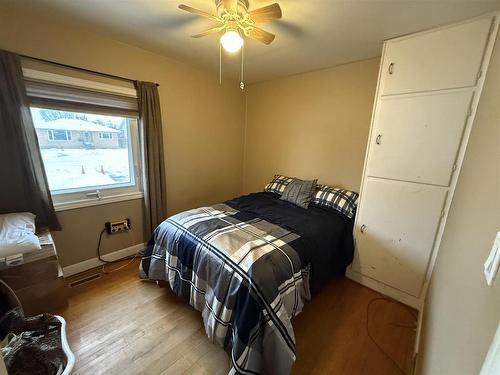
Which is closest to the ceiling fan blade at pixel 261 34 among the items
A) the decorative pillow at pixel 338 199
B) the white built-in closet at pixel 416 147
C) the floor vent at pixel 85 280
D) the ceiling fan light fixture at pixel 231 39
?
the ceiling fan light fixture at pixel 231 39

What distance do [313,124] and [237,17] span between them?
168cm

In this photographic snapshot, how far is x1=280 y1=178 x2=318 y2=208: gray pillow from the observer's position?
2.46 meters

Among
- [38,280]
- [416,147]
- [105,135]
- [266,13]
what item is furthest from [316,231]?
[105,135]

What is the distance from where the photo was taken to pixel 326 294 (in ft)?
6.59

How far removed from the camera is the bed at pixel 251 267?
1199 millimetres

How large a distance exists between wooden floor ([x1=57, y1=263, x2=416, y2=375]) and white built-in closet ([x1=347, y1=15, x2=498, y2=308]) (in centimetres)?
41

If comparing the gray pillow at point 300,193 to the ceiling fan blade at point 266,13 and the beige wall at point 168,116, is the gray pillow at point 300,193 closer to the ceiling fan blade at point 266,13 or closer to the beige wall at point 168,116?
the beige wall at point 168,116

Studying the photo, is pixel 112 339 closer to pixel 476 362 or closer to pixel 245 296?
pixel 245 296

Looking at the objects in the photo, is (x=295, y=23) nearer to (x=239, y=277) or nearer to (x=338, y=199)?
(x=338, y=199)

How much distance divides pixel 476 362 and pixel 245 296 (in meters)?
0.96

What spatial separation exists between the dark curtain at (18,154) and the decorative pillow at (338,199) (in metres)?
2.68

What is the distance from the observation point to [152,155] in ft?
7.75

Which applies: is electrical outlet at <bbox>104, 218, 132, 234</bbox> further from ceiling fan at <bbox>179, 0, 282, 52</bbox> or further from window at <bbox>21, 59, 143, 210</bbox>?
ceiling fan at <bbox>179, 0, 282, 52</bbox>

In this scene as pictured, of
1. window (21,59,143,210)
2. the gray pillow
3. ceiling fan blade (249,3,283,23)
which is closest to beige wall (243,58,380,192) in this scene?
the gray pillow
